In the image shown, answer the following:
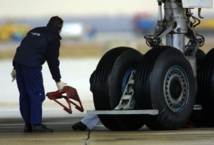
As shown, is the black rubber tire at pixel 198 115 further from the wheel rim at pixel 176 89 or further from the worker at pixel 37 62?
the worker at pixel 37 62

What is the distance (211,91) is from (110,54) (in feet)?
5.42

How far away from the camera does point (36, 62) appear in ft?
49.8

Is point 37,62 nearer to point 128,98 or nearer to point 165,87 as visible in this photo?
point 128,98

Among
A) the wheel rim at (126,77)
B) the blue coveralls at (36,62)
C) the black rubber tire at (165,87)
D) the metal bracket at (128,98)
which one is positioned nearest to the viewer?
the black rubber tire at (165,87)

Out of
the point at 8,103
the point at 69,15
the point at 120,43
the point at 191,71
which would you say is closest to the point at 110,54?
the point at 191,71

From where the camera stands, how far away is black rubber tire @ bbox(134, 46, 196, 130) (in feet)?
46.4

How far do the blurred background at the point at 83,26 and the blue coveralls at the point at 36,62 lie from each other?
A: 1965 cm

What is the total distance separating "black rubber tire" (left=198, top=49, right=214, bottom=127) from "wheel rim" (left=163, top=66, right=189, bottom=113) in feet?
1.80

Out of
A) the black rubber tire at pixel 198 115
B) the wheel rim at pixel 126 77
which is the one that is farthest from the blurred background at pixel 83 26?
the wheel rim at pixel 126 77

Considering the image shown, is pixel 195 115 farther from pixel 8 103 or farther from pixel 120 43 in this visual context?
pixel 120 43

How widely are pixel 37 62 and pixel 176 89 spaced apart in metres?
2.23

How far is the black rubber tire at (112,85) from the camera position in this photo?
1466cm

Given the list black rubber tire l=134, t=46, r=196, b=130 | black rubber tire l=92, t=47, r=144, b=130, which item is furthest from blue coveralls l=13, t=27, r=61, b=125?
black rubber tire l=134, t=46, r=196, b=130

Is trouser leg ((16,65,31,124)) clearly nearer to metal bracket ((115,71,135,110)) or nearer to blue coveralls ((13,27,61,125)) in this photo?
blue coveralls ((13,27,61,125))
